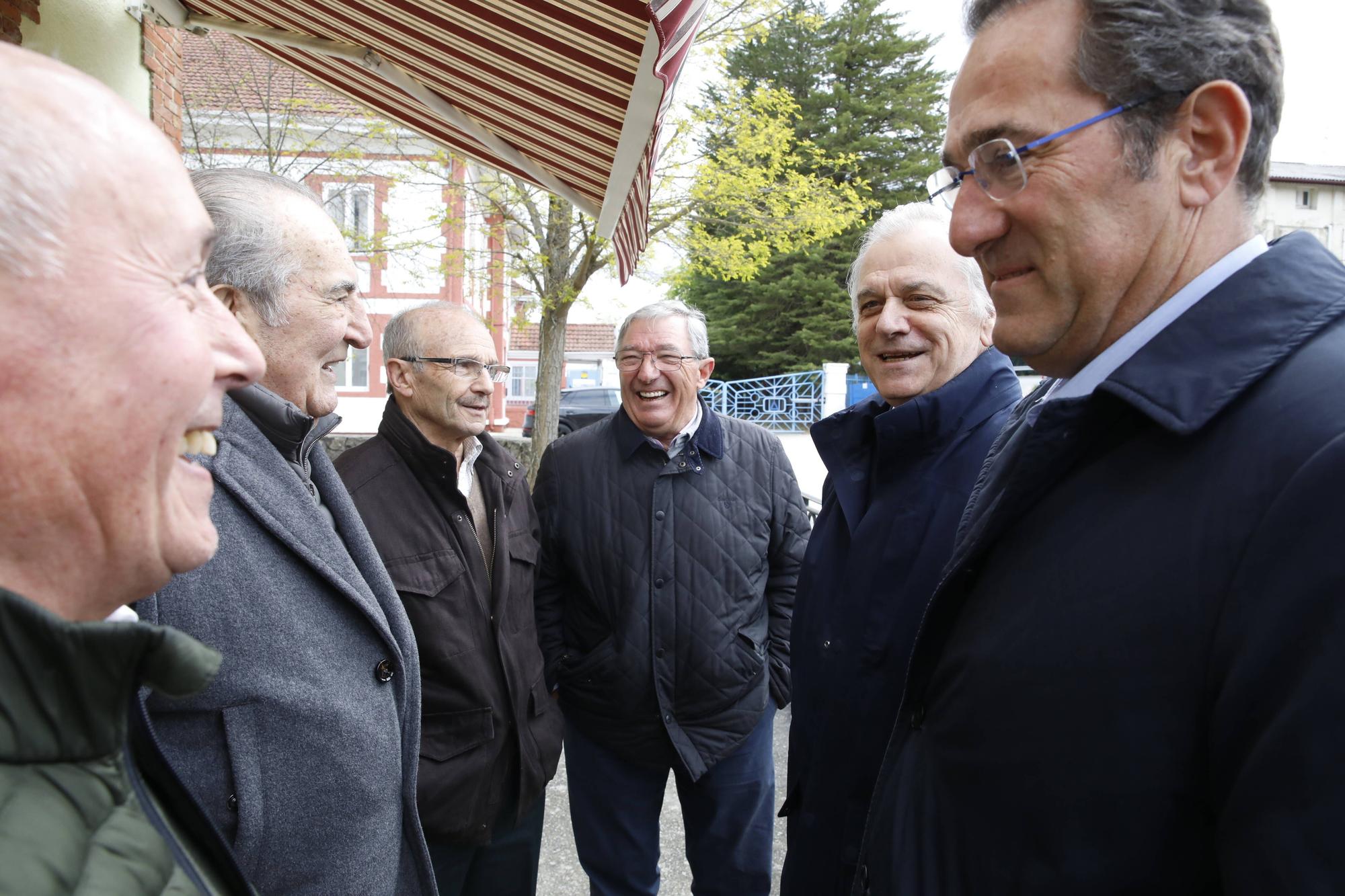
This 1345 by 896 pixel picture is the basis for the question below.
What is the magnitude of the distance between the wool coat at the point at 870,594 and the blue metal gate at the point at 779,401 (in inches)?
740

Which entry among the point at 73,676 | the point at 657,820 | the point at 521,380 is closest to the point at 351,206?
the point at 657,820

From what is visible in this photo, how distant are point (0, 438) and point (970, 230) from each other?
128 cm

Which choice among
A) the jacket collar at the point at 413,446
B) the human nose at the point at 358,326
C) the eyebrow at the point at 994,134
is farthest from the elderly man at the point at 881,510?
the human nose at the point at 358,326

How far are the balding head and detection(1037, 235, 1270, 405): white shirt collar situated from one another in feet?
3.59

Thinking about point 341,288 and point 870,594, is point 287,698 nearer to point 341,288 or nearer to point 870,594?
point 341,288

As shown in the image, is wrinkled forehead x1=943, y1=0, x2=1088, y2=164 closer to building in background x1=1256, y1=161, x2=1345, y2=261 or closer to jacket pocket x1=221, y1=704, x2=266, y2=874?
jacket pocket x1=221, y1=704, x2=266, y2=874

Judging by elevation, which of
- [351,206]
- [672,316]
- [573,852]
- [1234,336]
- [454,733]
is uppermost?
[351,206]

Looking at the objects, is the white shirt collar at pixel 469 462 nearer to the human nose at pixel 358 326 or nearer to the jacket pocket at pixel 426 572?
the jacket pocket at pixel 426 572

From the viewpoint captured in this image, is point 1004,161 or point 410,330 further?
point 410,330

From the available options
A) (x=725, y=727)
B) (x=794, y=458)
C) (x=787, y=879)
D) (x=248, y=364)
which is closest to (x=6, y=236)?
(x=248, y=364)

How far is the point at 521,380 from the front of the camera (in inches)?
1551

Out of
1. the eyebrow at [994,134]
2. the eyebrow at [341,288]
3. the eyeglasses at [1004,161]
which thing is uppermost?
the eyebrow at [994,134]

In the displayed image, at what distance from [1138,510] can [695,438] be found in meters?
2.16

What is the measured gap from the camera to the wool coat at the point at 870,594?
1.89 m
